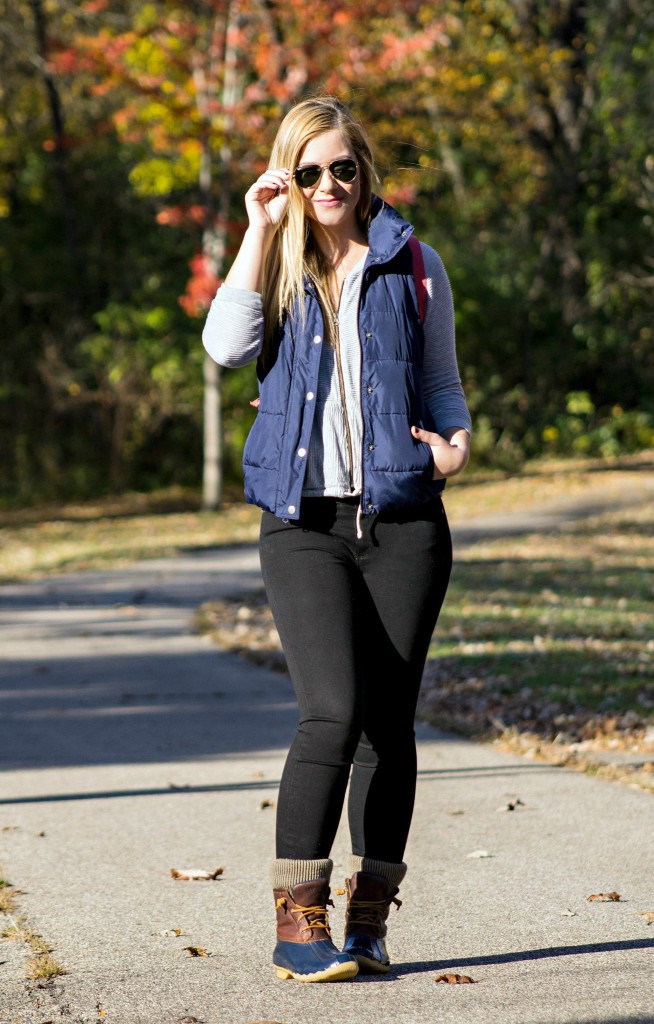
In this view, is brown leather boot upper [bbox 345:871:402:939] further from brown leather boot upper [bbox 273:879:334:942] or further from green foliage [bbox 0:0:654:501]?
green foliage [bbox 0:0:654:501]

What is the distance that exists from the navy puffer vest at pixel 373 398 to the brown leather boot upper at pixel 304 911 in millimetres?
847

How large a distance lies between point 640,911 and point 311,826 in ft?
3.65

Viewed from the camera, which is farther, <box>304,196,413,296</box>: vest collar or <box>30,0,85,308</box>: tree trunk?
<box>30,0,85,308</box>: tree trunk

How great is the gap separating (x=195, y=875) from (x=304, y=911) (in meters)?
1.09

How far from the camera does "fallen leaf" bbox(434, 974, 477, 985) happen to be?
11.1 ft

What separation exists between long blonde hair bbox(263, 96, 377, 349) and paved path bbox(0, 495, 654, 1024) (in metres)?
1.52

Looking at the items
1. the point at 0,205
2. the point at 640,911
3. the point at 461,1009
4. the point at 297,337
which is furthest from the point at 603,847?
the point at 0,205

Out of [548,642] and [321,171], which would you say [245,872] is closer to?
[321,171]

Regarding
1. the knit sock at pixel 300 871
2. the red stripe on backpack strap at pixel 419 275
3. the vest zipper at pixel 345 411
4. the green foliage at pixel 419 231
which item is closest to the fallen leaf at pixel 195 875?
the knit sock at pixel 300 871

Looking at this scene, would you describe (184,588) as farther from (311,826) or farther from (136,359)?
(136,359)

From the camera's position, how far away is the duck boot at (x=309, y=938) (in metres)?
3.31

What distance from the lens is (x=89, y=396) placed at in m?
21.7

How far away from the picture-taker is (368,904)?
343 cm

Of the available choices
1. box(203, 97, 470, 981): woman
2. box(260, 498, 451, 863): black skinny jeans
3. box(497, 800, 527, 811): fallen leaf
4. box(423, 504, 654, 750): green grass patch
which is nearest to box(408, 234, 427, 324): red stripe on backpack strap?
box(203, 97, 470, 981): woman
